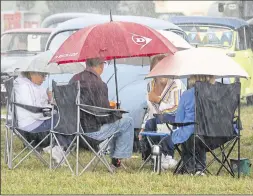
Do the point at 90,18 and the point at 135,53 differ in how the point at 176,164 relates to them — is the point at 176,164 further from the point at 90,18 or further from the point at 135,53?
the point at 90,18

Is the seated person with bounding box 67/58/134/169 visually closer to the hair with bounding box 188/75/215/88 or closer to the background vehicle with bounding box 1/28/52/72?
the hair with bounding box 188/75/215/88

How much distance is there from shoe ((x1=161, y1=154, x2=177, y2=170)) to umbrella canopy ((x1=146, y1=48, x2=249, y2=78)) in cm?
88

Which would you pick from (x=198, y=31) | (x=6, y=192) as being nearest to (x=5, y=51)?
(x=198, y=31)

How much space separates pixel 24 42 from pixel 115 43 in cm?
979

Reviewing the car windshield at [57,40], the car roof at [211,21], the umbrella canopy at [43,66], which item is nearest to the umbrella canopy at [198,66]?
the umbrella canopy at [43,66]

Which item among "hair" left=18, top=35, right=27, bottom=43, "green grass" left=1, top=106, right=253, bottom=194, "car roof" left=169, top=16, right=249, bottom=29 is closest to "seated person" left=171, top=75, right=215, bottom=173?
"green grass" left=1, top=106, right=253, bottom=194

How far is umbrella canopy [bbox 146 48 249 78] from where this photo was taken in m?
8.27

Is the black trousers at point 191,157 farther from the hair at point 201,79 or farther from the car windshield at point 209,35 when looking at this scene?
the car windshield at point 209,35

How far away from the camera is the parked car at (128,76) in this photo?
394 inches

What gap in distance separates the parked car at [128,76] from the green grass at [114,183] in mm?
1432

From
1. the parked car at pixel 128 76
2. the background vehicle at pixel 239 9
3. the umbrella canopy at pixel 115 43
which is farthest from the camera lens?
the background vehicle at pixel 239 9

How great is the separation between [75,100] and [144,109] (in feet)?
6.02

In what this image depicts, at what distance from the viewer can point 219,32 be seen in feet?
46.6

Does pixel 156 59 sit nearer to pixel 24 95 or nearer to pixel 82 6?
pixel 24 95
